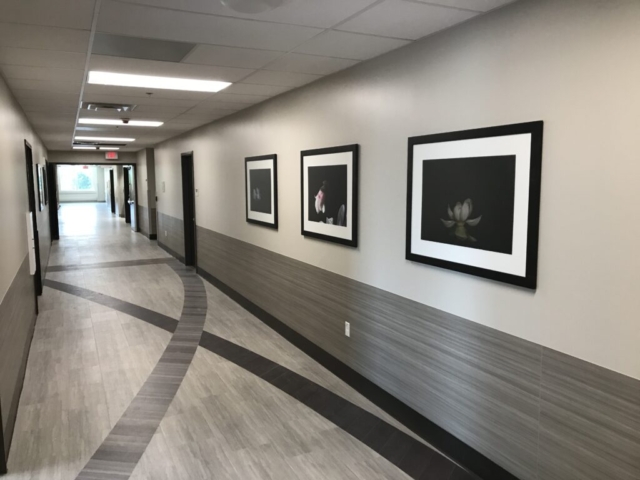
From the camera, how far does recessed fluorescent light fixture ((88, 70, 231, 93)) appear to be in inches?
156

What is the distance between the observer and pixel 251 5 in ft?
7.37

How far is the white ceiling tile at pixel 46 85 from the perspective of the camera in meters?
3.94

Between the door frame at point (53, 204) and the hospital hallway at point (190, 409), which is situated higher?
the door frame at point (53, 204)

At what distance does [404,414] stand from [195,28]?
9.17 feet

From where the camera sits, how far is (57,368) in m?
4.22

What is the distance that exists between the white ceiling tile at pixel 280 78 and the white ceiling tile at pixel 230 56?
0.29m

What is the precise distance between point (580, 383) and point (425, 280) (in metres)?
1.10

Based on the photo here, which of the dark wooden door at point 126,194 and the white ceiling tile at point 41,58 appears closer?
the white ceiling tile at point 41,58

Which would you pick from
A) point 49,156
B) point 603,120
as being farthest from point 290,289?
point 49,156

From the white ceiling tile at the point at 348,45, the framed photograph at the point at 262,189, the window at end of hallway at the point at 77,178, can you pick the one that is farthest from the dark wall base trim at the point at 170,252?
the window at end of hallway at the point at 77,178

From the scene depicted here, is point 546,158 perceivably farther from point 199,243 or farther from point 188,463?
point 199,243

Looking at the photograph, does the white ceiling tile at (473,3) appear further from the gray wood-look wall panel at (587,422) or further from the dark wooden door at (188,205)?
the dark wooden door at (188,205)

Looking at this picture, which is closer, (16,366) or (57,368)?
(16,366)

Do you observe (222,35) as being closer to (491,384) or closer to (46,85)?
(46,85)
